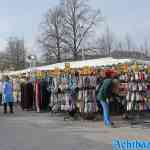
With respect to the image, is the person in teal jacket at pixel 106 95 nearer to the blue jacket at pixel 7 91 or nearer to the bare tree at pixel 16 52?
the blue jacket at pixel 7 91

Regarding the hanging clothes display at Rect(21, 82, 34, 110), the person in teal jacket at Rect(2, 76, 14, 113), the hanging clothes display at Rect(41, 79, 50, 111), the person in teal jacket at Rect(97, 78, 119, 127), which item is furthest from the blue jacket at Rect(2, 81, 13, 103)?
the person in teal jacket at Rect(97, 78, 119, 127)

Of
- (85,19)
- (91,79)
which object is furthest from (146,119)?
(85,19)

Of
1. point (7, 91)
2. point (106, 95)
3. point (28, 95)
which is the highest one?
point (7, 91)

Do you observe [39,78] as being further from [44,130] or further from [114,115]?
[44,130]

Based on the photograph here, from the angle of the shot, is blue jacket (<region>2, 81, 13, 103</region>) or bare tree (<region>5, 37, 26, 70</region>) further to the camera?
bare tree (<region>5, 37, 26, 70</region>)

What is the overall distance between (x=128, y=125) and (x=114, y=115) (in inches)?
82.8

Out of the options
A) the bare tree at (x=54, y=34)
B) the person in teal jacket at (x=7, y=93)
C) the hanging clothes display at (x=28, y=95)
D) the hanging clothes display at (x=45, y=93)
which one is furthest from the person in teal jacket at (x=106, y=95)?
the bare tree at (x=54, y=34)

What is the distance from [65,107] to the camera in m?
16.4

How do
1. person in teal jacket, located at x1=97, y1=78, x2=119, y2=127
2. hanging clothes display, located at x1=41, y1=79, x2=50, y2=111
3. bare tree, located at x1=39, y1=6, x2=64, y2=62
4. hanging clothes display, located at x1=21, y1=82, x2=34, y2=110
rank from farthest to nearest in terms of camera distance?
bare tree, located at x1=39, y1=6, x2=64, y2=62 → hanging clothes display, located at x1=21, y1=82, x2=34, y2=110 → hanging clothes display, located at x1=41, y1=79, x2=50, y2=111 → person in teal jacket, located at x1=97, y1=78, x2=119, y2=127

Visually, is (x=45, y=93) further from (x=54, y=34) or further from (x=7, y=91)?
(x=54, y=34)

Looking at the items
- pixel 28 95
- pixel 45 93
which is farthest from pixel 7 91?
pixel 45 93

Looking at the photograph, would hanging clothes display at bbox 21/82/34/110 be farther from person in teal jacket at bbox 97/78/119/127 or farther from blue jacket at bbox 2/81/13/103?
person in teal jacket at bbox 97/78/119/127

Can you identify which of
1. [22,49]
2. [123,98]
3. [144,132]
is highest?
[22,49]

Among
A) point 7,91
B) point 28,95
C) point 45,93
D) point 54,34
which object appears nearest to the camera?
point 45,93
